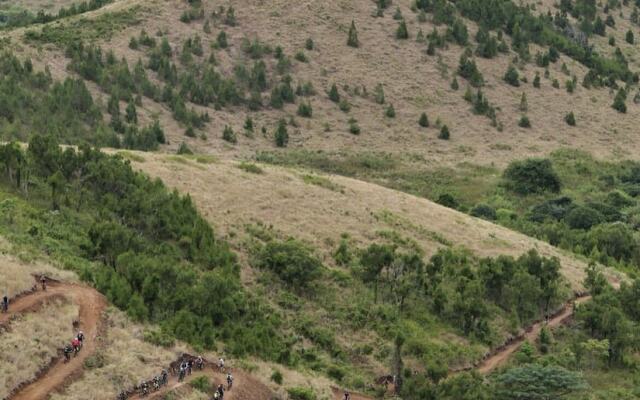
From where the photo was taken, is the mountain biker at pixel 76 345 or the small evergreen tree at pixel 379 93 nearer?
the mountain biker at pixel 76 345

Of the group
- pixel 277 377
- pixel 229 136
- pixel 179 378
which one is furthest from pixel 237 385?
pixel 229 136

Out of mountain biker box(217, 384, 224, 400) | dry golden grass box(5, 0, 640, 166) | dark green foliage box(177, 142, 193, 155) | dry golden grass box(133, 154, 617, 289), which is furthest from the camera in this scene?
dry golden grass box(5, 0, 640, 166)

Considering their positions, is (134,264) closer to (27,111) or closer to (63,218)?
(63,218)

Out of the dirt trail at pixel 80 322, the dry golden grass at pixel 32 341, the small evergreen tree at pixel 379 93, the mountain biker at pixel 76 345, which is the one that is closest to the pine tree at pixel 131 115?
the small evergreen tree at pixel 379 93

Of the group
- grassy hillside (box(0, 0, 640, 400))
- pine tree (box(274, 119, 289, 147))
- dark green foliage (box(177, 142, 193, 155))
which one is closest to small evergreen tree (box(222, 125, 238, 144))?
grassy hillside (box(0, 0, 640, 400))

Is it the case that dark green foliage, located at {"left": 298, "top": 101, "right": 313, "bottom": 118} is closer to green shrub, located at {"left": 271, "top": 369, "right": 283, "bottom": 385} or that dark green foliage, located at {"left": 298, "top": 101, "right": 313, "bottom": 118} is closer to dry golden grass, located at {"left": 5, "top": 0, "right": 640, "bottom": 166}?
dry golden grass, located at {"left": 5, "top": 0, "right": 640, "bottom": 166}

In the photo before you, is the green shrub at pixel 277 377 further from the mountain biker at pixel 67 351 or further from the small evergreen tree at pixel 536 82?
the small evergreen tree at pixel 536 82
